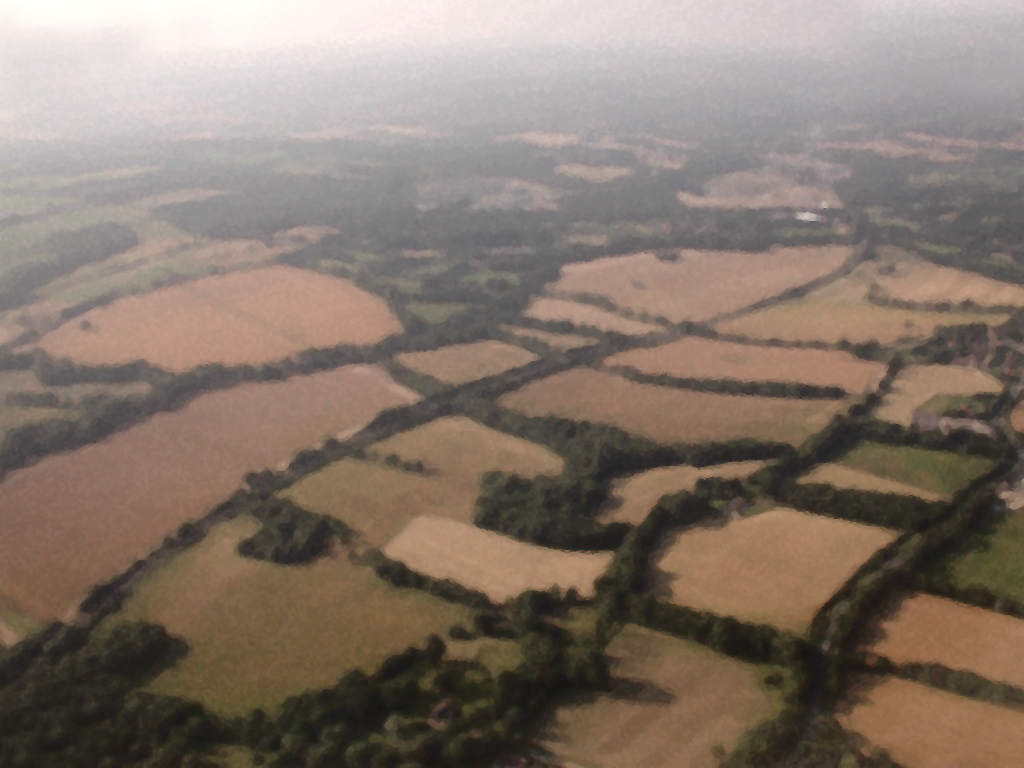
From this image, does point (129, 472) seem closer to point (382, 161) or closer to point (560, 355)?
point (560, 355)

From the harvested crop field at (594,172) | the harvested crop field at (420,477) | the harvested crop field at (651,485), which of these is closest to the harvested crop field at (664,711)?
the harvested crop field at (651,485)

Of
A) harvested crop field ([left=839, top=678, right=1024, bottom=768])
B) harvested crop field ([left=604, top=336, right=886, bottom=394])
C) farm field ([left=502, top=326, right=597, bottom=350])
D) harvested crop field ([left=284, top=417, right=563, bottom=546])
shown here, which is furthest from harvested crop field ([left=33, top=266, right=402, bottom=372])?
harvested crop field ([left=839, top=678, right=1024, bottom=768])

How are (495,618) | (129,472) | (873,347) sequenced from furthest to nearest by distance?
(873,347)
(129,472)
(495,618)

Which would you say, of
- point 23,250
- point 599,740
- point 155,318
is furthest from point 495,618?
point 23,250

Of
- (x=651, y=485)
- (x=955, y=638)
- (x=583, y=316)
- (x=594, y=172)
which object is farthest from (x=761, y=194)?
(x=955, y=638)

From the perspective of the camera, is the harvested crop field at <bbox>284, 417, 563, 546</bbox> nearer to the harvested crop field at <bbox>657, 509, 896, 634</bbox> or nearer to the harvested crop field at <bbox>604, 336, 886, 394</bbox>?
the harvested crop field at <bbox>657, 509, 896, 634</bbox>

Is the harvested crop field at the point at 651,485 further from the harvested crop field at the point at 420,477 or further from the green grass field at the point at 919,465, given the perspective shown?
the green grass field at the point at 919,465

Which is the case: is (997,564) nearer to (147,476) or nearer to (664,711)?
(664,711)
